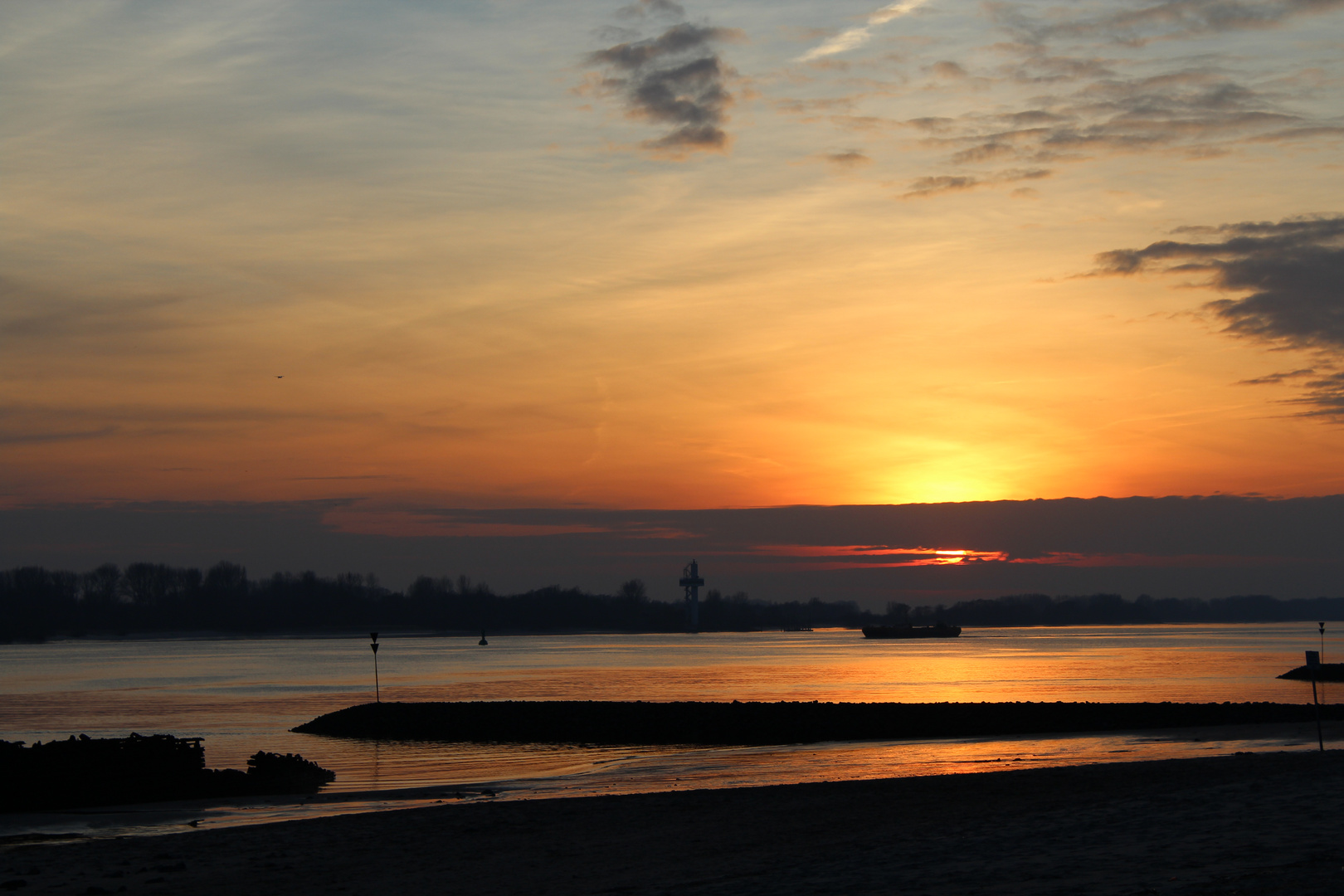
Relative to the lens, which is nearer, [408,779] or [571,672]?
[408,779]

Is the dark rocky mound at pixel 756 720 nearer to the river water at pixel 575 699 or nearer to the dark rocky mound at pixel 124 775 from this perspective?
the river water at pixel 575 699

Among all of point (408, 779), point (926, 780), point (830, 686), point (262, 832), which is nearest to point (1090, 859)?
point (926, 780)

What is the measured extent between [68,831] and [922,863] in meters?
21.6

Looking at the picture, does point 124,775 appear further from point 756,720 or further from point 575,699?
point 575,699

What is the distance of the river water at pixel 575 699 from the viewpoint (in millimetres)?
35562

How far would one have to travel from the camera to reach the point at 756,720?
5459 cm

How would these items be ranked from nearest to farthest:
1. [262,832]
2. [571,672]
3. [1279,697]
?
[262,832] < [1279,697] < [571,672]

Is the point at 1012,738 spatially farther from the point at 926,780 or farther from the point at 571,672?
the point at 571,672

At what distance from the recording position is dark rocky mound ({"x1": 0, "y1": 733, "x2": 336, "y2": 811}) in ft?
107

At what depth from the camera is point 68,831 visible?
2759cm

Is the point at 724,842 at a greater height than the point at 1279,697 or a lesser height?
greater

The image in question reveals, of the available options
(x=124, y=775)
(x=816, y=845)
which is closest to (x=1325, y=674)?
(x=816, y=845)

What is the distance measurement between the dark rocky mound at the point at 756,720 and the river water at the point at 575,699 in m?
3.15

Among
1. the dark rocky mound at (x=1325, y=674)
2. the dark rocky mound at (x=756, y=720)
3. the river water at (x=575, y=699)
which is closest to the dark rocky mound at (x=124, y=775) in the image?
the river water at (x=575, y=699)
